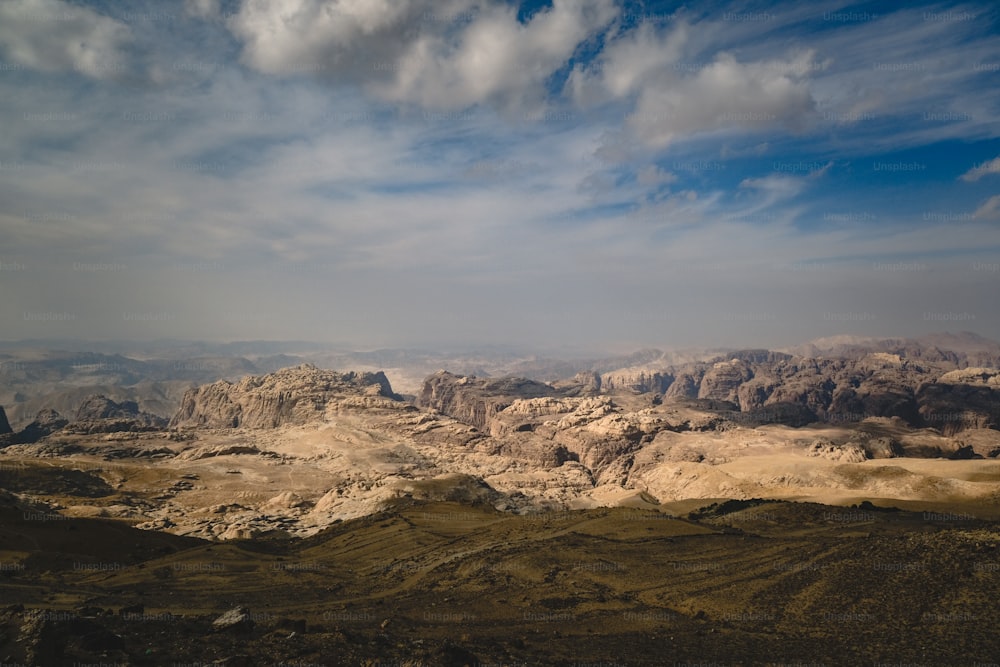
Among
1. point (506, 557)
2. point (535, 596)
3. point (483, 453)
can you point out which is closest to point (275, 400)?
point (483, 453)

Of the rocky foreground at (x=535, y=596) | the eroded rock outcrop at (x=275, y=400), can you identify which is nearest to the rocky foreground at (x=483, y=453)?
the eroded rock outcrop at (x=275, y=400)

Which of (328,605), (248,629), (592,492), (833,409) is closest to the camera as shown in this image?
(248,629)

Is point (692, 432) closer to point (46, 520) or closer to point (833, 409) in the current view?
point (833, 409)

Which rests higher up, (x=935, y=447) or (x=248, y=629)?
(x=248, y=629)

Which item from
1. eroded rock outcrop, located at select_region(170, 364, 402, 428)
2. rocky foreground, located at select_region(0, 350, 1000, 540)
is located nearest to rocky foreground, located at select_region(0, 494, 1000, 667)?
rocky foreground, located at select_region(0, 350, 1000, 540)

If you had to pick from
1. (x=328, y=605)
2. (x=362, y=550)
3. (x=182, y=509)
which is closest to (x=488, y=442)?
(x=182, y=509)
